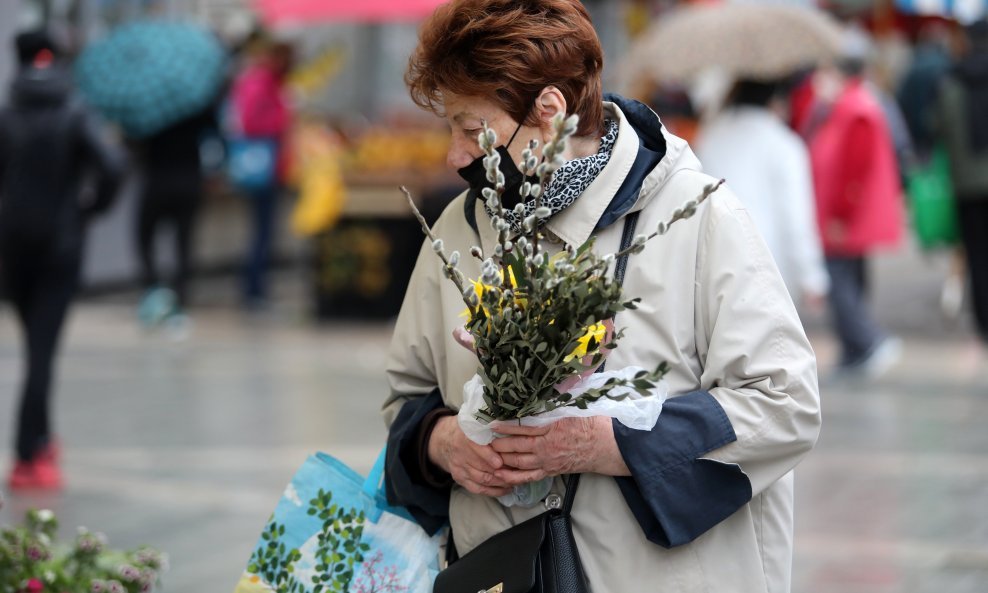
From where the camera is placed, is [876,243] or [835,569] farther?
[876,243]

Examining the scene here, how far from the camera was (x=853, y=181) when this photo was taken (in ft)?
32.3

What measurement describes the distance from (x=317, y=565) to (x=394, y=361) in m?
0.40

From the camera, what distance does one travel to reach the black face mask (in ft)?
8.71

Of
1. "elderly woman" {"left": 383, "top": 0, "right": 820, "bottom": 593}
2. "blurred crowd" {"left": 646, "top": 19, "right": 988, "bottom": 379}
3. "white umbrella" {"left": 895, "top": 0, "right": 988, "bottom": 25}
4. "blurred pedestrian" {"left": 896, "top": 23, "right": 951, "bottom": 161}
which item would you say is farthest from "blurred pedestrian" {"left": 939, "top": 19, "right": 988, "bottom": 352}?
"elderly woman" {"left": 383, "top": 0, "right": 820, "bottom": 593}

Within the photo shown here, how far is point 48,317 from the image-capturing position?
7418 millimetres

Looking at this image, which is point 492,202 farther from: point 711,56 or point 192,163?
point 192,163

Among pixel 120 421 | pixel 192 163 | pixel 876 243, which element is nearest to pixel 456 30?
pixel 120 421

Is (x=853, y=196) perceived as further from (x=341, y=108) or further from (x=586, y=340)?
(x=341, y=108)

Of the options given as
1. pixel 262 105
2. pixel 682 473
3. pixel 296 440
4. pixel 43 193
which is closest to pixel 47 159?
pixel 43 193

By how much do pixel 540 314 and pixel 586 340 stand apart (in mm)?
92

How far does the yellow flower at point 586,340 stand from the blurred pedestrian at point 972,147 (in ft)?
29.0

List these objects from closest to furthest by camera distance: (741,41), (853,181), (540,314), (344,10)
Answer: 1. (540,314)
2. (741,41)
3. (853,181)
4. (344,10)

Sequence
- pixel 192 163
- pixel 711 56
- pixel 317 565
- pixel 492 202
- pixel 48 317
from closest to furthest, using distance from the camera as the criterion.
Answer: pixel 492 202, pixel 317 565, pixel 48 317, pixel 711 56, pixel 192 163

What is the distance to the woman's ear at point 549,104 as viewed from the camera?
8.59ft
